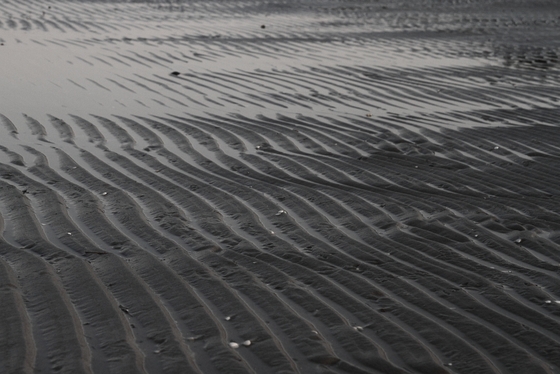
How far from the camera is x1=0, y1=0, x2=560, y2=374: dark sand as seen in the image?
11.6 ft

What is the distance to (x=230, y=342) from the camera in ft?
11.5

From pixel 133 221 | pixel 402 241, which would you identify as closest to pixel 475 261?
pixel 402 241

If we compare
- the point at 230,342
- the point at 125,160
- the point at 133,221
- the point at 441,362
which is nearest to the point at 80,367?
the point at 230,342

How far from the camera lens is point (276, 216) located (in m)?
5.22

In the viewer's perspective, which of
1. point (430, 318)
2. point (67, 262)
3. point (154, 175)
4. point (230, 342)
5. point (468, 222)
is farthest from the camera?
point (154, 175)

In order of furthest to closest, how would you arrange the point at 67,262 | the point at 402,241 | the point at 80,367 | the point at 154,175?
the point at 154,175, the point at 402,241, the point at 67,262, the point at 80,367

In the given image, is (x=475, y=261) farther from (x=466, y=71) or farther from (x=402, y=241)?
(x=466, y=71)

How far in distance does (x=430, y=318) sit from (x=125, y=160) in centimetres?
331

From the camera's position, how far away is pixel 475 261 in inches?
178

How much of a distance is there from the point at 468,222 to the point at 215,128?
310 cm

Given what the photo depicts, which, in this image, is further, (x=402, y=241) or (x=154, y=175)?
(x=154, y=175)

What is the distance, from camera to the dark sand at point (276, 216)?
3.54 meters

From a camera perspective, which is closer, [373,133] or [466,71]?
[373,133]

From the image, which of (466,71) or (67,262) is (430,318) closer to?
(67,262)
